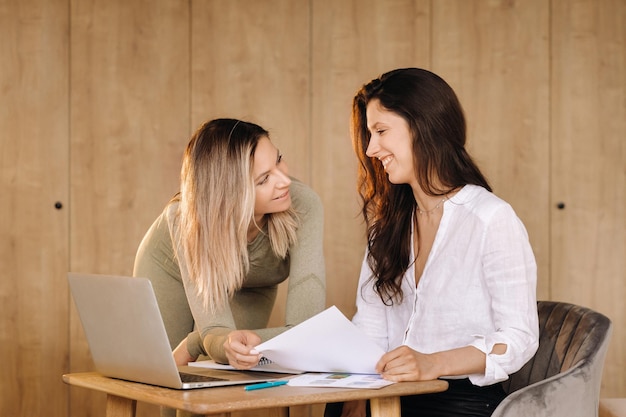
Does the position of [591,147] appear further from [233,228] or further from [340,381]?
[340,381]

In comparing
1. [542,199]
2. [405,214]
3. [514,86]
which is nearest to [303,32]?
[514,86]

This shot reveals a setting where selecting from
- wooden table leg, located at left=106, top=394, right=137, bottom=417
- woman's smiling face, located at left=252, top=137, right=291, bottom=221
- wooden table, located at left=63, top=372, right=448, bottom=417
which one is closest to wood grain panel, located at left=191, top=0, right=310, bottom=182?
woman's smiling face, located at left=252, top=137, right=291, bottom=221

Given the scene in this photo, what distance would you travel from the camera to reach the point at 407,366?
1.80 meters

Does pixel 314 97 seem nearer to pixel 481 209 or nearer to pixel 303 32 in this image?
pixel 303 32

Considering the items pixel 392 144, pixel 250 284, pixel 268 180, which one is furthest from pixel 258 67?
pixel 392 144

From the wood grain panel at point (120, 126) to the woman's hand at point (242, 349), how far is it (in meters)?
2.05

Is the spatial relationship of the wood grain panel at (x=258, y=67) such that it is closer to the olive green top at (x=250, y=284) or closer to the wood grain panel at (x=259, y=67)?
the wood grain panel at (x=259, y=67)

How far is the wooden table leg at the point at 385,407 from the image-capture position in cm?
174

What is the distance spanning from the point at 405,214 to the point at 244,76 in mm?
1926

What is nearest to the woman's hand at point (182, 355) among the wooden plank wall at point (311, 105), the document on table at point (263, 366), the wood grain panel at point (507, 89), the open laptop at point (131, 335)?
the document on table at point (263, 366)

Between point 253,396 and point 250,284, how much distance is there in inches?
43.5

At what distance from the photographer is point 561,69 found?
4051 mm

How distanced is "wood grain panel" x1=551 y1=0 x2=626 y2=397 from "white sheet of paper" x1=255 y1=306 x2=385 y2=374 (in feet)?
7.79

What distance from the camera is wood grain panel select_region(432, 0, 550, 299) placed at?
405 cm
